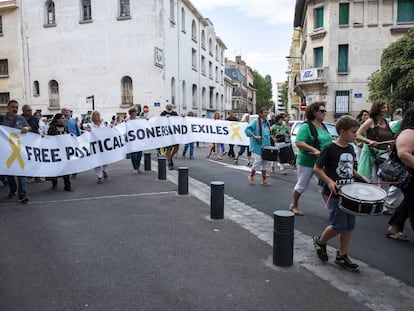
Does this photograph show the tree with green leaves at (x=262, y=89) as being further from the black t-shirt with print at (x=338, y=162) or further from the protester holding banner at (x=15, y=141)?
the black t-shirt with print at (x=338, y=162)

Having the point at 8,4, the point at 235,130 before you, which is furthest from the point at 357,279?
the point at 8,4

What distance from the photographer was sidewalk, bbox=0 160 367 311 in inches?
143

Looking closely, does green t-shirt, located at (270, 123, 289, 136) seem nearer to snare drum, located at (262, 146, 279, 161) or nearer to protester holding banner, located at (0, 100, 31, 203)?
snare drum, located at (262, 146, 279, 161)

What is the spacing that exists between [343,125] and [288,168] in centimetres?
885

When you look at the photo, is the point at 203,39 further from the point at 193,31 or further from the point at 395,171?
the point at 395,171

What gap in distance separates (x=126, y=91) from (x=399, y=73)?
879 inches

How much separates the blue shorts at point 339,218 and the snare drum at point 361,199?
21cm

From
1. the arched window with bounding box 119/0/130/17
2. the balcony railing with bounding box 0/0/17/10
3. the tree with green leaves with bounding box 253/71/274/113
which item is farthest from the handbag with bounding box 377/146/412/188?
the tree with green leaves with bounding box 253/71/274/113

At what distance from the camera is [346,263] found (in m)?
4.32

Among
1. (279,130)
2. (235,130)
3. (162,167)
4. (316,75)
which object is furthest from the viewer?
(316,75)

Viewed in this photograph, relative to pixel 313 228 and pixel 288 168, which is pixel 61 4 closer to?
pixel 288 168

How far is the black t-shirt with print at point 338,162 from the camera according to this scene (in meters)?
4.26

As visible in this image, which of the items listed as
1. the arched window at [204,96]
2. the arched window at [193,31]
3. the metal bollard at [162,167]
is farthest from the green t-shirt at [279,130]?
the arched window at [204,96]

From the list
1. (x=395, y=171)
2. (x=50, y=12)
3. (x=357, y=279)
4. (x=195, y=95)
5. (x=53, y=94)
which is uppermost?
(x=50, y=12)
